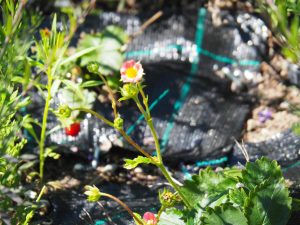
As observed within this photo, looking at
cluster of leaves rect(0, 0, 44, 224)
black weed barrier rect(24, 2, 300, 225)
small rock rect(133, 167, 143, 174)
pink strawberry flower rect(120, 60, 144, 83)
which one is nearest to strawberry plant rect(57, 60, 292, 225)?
pink strawberry flower rect(120, 60, 144, 83)

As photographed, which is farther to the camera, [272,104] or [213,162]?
[272,104]

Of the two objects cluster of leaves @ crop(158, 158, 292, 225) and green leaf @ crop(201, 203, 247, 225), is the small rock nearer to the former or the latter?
cluster of leaves @ crop(158, 158, 292, 225)

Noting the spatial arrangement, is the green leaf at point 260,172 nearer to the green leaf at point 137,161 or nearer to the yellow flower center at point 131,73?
the green leaf at point 137,161

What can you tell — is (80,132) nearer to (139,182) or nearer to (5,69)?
(139,182)

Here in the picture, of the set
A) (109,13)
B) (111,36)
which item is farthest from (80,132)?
(109,13)

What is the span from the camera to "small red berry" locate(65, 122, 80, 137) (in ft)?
8.27

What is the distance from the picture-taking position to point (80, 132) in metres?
2.63

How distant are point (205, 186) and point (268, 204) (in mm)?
225

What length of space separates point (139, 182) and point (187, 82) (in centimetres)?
59

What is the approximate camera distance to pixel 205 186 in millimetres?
1877

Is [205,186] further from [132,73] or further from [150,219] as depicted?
[132,73]

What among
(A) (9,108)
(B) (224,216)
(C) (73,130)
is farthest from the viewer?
(C) (73,130)

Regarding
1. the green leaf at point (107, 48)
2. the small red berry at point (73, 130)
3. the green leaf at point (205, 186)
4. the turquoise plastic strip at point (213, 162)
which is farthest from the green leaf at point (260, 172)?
the green leaf at point (107, 48)

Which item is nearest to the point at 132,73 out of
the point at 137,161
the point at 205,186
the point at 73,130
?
the point at 137,161
